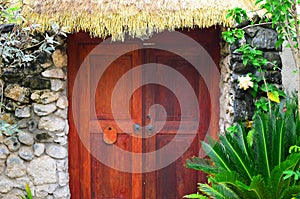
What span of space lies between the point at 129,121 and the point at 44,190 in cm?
110

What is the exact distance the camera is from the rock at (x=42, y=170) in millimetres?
4105

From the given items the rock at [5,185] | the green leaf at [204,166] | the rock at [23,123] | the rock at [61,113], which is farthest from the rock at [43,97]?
the green leaf at [204,166]

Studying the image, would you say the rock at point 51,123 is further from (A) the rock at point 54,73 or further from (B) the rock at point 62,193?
(B) the rock at point 62,193

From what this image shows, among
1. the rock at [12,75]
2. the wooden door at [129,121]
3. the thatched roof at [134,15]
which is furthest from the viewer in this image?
the wooden door at [129,121]

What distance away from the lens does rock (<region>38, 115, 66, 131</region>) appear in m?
4.10

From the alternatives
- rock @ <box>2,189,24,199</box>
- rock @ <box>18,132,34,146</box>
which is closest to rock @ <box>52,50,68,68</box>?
rock @ <box>18,132,34,146</box>

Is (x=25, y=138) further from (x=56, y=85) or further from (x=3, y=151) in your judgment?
(x=56, y=85)

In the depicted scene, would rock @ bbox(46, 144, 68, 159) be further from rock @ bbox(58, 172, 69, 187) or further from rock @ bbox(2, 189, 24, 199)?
rock @ bbox(2, 189, 24, 199)

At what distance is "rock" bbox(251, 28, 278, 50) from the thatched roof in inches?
12.8

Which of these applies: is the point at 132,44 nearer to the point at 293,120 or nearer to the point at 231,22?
the point at 231,22

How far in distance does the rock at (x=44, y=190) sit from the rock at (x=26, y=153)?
0.30m

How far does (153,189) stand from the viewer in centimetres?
448

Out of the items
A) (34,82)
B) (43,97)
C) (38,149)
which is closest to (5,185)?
(38,149)

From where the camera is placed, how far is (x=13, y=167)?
13.4ft
